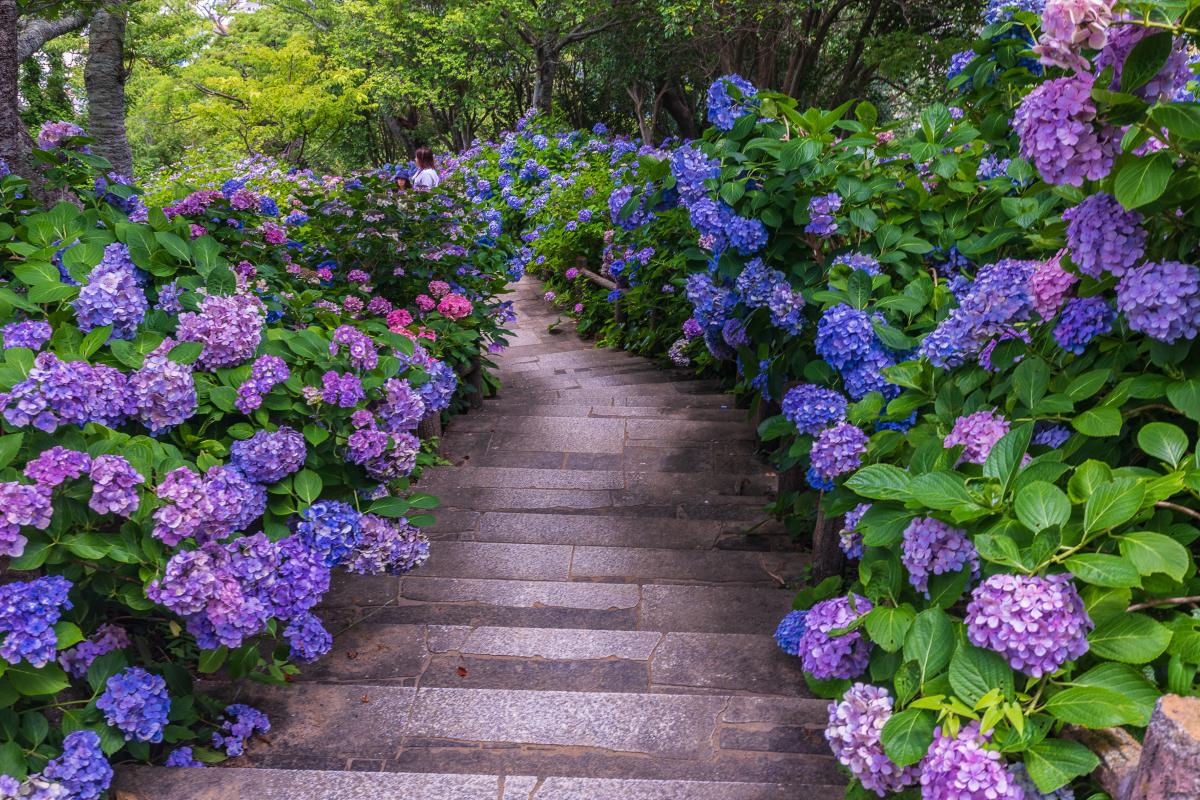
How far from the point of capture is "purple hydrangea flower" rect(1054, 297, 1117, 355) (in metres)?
1.61

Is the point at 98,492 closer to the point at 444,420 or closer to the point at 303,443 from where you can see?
the point at 303,443

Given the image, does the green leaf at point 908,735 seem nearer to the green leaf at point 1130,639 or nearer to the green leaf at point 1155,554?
the green leaf at point 1130,639

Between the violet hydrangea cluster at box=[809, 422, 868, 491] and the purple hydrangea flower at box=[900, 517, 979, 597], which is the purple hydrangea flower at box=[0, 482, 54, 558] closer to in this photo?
the purple hydrangea flower at box=[900, 517, 979, 597]

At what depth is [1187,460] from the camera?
1.38 m

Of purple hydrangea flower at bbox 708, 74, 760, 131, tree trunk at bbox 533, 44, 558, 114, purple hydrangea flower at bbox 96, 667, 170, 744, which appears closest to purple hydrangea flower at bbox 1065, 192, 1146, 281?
purple hydrangea flower at bbox 708, 74, 760, 131

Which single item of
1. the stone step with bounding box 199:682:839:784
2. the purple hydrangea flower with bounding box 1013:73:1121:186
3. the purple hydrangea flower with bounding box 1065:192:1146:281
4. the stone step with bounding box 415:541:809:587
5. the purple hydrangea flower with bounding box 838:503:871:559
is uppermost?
the purple hydrangea flower with bounding box 1013:73:1121:186

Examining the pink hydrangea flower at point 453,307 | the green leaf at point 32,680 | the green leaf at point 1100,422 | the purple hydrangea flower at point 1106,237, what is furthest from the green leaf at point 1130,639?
the pink hydrangea flower at point 453,307

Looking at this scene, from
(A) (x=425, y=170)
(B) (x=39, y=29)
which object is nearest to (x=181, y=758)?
(B) (x=39, y=29)

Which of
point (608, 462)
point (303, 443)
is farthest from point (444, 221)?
point (303, 443)

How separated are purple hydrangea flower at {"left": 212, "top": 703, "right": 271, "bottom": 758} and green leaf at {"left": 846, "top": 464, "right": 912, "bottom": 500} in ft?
4.93

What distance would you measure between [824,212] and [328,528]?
1.68 metres

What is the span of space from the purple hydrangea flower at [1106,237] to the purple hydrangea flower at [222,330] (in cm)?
184

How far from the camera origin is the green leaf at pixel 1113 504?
1.23 metres

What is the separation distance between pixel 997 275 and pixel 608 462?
2.75 meters
